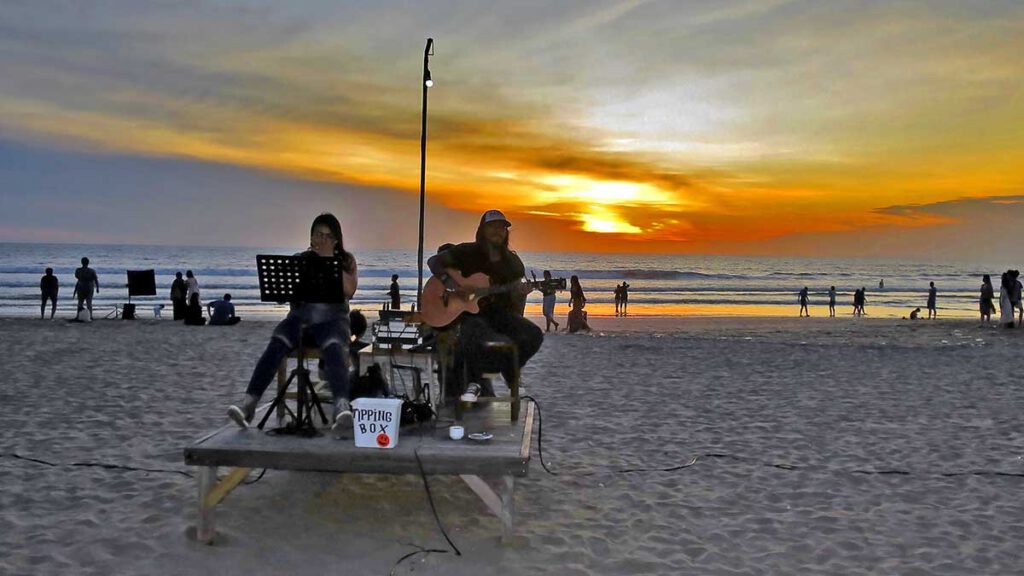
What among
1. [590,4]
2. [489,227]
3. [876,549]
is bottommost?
[876,549]

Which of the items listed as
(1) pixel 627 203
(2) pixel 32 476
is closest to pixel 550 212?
(1) pixel 627 203

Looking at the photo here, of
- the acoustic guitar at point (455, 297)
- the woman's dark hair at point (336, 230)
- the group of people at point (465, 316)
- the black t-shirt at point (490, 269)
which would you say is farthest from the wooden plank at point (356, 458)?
the black t-shirt at point (490, 269)

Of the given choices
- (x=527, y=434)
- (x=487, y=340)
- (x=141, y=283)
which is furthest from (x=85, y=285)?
(x=527, y=434)

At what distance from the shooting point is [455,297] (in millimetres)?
5656

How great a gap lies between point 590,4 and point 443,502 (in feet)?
31.1

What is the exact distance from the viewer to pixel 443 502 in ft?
15.4

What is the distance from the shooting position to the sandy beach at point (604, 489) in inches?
152

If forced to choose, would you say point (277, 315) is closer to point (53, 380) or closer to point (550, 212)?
point (53, 380)

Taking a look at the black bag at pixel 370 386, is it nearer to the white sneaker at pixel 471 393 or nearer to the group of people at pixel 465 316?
the group of people at pixel 465 316

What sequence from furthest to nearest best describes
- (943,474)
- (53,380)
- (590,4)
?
(590,4) < (53,380) < (943,474)

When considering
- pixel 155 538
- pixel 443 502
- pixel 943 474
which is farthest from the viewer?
pixel 943 474

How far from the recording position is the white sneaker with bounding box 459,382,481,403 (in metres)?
4.84

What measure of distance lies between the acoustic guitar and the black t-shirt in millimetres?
47

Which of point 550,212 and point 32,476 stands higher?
point 550,212
